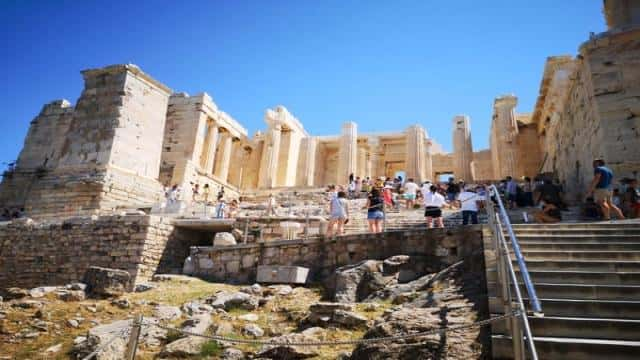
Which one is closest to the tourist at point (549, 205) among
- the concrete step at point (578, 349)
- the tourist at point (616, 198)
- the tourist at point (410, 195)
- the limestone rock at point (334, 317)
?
the tourist at point (616, 198)

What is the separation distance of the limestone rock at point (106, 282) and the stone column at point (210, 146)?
20543mm

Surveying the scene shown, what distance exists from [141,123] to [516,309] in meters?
20.2

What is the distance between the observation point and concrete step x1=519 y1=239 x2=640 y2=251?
6.04m

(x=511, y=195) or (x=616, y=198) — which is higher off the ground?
(x=511, y=195)

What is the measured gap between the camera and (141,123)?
20.4 metres

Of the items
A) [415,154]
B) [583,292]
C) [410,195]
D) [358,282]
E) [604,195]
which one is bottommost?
[358,282]

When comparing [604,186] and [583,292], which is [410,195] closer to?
[604,186]

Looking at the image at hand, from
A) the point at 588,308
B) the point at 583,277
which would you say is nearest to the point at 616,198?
the point at 583,277

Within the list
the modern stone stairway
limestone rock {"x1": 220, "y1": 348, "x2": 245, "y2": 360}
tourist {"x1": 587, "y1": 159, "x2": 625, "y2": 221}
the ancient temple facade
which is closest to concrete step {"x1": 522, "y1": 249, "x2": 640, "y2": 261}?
the modern stone stairway

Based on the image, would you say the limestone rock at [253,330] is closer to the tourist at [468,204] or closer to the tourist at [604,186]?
the tourist at [468,204]

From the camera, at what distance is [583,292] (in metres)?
4.73

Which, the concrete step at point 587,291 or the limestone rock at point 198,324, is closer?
the concrete step at point 587,291

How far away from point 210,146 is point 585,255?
1092 inches

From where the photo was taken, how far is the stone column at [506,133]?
24.0 metres
